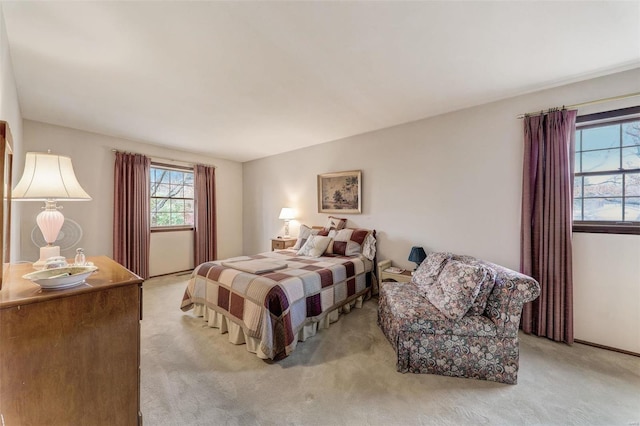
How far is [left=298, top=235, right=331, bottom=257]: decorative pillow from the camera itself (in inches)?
136

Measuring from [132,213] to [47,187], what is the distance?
2982mm

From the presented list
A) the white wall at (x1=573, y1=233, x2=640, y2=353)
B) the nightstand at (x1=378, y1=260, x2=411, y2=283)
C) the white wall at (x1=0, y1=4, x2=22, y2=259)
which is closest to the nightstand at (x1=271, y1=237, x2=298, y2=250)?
the nightstand at (x1=378, y1=260, x2=411, y2=283)

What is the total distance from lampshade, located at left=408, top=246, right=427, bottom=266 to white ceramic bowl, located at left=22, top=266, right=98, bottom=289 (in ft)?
9.55

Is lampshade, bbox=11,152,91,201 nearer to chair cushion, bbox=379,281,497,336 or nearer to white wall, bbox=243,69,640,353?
chair cushion, bbox=379,281,497,336

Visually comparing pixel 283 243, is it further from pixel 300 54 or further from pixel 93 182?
pixel 300 54

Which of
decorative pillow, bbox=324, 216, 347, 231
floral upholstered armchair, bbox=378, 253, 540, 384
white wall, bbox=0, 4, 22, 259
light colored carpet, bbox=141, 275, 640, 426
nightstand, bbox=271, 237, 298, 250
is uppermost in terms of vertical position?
white wall, bbox=0, 4, 22, 259

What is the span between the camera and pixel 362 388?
1.71m

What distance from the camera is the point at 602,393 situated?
1.66 meters

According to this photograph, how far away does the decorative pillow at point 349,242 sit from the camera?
3504 mm

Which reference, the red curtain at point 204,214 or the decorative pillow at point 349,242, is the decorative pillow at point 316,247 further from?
the red curtain at point 204,214

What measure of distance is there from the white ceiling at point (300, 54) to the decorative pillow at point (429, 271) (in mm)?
1689

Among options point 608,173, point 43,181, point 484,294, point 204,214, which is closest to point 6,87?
point 43,181

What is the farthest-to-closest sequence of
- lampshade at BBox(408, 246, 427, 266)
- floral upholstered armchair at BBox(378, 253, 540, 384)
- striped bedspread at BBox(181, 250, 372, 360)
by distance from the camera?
lampshade at BBox(408, 246, 427, 266)
striped bedspread at BBox(181, 250, 372, 360)
floral upholstered armchair at BBox(378, 253, 540, 384)

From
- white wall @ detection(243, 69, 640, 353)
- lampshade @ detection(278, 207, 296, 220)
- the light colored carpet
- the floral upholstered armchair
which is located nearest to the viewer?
the light colored carpet
